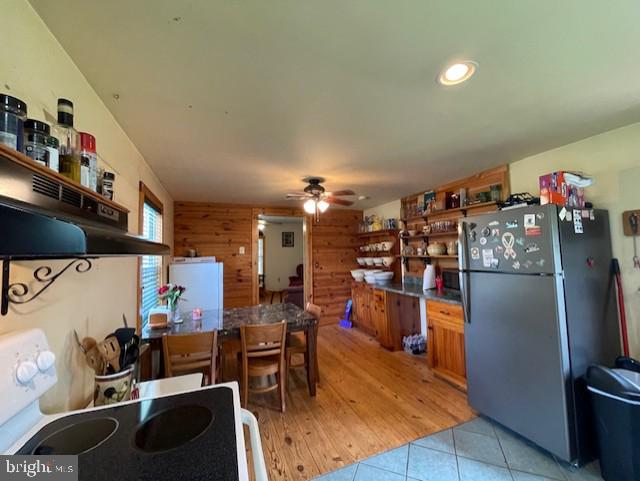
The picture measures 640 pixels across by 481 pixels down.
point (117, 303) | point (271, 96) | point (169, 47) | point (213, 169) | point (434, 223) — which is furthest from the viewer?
point (434, 223)


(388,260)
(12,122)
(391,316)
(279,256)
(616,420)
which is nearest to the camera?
(12,122)

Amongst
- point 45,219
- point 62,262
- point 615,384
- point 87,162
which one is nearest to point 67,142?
point 87,162

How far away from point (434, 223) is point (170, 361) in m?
3.34

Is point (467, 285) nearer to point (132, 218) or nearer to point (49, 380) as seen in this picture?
point (49, 380)

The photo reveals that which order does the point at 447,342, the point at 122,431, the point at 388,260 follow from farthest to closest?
the point at 388,260 → the point at 447,342 → the point at 122,431

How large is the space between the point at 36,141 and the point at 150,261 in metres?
2.47

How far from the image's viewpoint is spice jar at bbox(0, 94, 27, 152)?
2.03 ft

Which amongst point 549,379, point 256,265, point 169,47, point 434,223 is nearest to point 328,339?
point 256,265

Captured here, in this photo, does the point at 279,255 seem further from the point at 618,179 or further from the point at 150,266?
the point at 618,179

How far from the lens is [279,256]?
900cm

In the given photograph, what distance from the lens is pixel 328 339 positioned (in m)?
4.35

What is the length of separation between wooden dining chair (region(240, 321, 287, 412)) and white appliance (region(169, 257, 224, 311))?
140 cm

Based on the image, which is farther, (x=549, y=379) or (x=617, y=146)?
(x=617, y=146)

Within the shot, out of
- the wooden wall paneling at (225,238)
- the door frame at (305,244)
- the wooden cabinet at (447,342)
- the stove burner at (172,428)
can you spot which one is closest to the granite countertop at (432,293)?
the wooden cabinet at (447,342)
